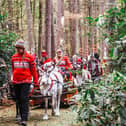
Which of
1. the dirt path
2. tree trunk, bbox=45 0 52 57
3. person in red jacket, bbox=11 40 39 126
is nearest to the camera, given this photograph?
person in red jacket, bbox=11 40 39 126

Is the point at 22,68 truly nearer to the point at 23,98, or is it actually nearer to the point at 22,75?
the point at 22,75

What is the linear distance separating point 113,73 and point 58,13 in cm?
1391

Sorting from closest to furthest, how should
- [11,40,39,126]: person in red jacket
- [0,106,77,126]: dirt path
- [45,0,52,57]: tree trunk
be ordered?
[11,40,39,126]: person in red jacket
[0,106,77,126]: dirt path
[45,0,52,57]: tree trunk

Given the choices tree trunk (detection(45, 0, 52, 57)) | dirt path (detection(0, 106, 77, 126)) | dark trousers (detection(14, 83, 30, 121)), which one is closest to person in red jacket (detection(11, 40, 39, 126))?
dark trousers (detection(14, 83, 30, 121))

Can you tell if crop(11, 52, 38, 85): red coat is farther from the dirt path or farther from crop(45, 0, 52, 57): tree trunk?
crop(45, 0, 52, 57): tree trunk

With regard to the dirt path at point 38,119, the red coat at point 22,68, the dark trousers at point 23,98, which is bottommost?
the dirt path at point 38,119

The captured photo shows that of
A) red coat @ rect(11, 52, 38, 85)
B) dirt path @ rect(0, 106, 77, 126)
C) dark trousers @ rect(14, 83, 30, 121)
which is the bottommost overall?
dirt path @ rect(0, 106, 77, 126)

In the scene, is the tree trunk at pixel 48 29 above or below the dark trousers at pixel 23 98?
above

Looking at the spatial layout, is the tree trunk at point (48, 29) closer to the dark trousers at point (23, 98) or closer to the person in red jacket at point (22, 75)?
the person in red jacket at point (22, 75)

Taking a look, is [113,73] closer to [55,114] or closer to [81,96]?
[81,96]

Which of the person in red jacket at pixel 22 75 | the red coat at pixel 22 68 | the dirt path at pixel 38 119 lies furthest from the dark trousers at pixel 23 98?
the dirt path at pixel 38 119

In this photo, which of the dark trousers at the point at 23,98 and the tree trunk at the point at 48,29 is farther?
the tree trunk at the point at 48,29

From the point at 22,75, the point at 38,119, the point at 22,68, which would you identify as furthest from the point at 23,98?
the point at 38,119

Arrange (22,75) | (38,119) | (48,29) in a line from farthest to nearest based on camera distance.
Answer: (48,29), (38,119), (22,75)
